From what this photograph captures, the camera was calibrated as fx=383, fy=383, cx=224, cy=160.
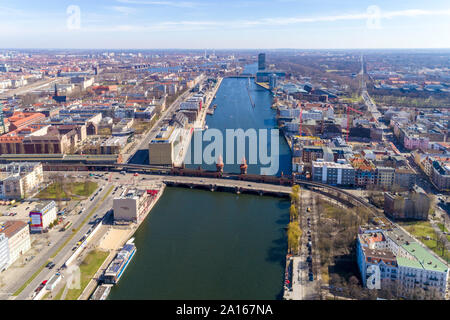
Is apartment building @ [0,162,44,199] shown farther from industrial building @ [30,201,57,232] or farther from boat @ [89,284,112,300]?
boat @ [89,284,112,300]

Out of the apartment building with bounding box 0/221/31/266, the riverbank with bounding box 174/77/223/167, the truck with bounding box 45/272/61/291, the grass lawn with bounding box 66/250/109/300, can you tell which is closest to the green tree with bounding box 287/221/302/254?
the grass lawn with bounding box 66/250/109/300

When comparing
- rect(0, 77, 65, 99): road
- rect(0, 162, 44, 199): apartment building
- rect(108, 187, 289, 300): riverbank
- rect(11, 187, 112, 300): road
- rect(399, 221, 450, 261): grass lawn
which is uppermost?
rect(0, 77, 65, 99): road

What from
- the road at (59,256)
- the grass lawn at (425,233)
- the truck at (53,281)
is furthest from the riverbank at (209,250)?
the grass lawn at (425,233)

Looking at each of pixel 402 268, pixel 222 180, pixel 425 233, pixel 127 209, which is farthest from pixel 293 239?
pixel 222 180
